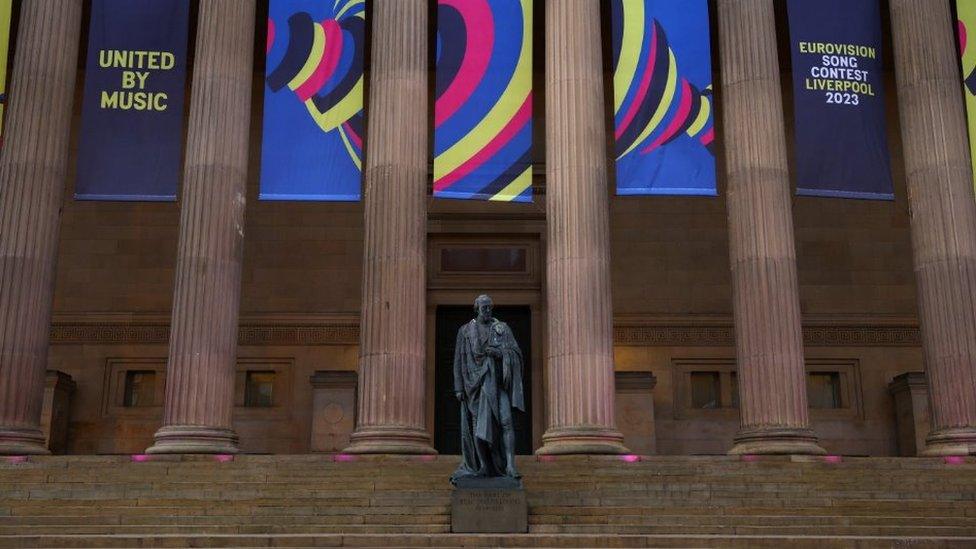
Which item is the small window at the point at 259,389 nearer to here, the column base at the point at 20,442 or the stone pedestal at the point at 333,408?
the stone pedestal at the point at 333,408

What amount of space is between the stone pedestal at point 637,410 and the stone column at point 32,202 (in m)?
13.5

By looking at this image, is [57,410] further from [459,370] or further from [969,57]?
[969,57]

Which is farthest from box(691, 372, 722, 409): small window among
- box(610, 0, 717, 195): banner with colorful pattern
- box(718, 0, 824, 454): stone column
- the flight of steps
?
box(610, 0, 717, 195): banner with colorful pattern

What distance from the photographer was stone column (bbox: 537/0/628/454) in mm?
19875

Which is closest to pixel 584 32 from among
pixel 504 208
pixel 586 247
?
pixel 586 247

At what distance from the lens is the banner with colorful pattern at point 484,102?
68.4 feet

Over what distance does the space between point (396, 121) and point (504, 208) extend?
7982mm

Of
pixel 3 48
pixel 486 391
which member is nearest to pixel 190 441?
pixel 486 391

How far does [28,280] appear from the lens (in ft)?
68.2

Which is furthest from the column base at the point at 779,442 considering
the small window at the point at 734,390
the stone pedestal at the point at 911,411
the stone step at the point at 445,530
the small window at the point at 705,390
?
the small window at the point at 705,390

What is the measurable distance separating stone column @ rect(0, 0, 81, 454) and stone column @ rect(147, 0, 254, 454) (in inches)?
106

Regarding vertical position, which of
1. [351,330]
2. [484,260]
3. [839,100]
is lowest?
[351,330]

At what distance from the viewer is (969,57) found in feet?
74.5

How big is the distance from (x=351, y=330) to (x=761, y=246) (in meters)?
12.3
